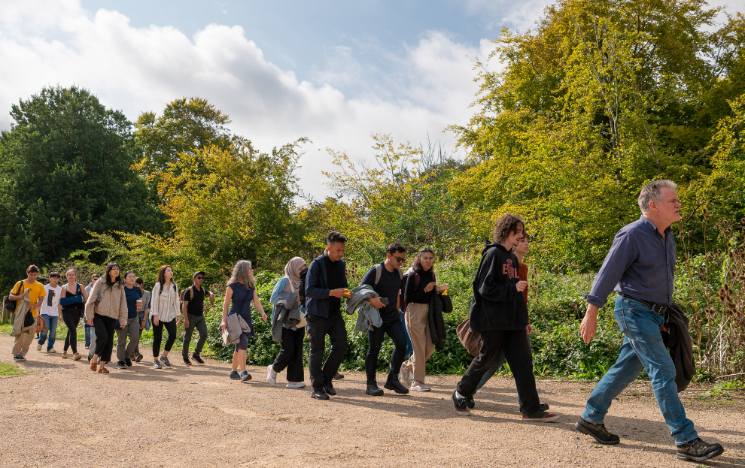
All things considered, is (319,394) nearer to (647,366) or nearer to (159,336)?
(647,366)

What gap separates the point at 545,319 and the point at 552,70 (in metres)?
15.7

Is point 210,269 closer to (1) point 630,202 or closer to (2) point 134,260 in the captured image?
(2) point 134,260

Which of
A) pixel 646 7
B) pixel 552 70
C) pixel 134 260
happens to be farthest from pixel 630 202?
pixel 134 260

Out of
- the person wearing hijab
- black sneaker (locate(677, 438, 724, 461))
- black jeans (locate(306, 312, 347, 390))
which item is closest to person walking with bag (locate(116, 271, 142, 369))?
the person wearing hijab

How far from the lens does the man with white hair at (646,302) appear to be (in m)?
3.72

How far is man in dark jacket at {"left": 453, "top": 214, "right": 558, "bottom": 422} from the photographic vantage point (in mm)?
4871

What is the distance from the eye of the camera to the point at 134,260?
18359 mm

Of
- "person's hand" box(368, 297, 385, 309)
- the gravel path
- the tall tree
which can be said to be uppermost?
the tall tree

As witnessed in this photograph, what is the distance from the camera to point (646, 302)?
12.7 ft

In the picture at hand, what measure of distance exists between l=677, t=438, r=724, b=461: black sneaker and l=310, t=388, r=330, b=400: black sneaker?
3.91 m

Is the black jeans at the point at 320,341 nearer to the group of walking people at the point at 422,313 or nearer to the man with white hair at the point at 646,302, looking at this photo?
the group of walking people at the point at 422,313

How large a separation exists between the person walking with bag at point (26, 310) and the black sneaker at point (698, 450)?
1135 centimetres

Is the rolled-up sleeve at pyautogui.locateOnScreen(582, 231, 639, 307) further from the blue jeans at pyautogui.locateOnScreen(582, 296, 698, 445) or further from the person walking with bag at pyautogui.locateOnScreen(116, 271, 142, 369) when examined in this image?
the person walking with bag at pyautogui.locateOnScreen(116, 271, 142, 369)

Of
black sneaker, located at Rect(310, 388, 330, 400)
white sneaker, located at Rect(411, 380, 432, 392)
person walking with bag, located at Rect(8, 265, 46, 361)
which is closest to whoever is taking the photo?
black sneaker, located at Rect(310, 388, 330, 400)
